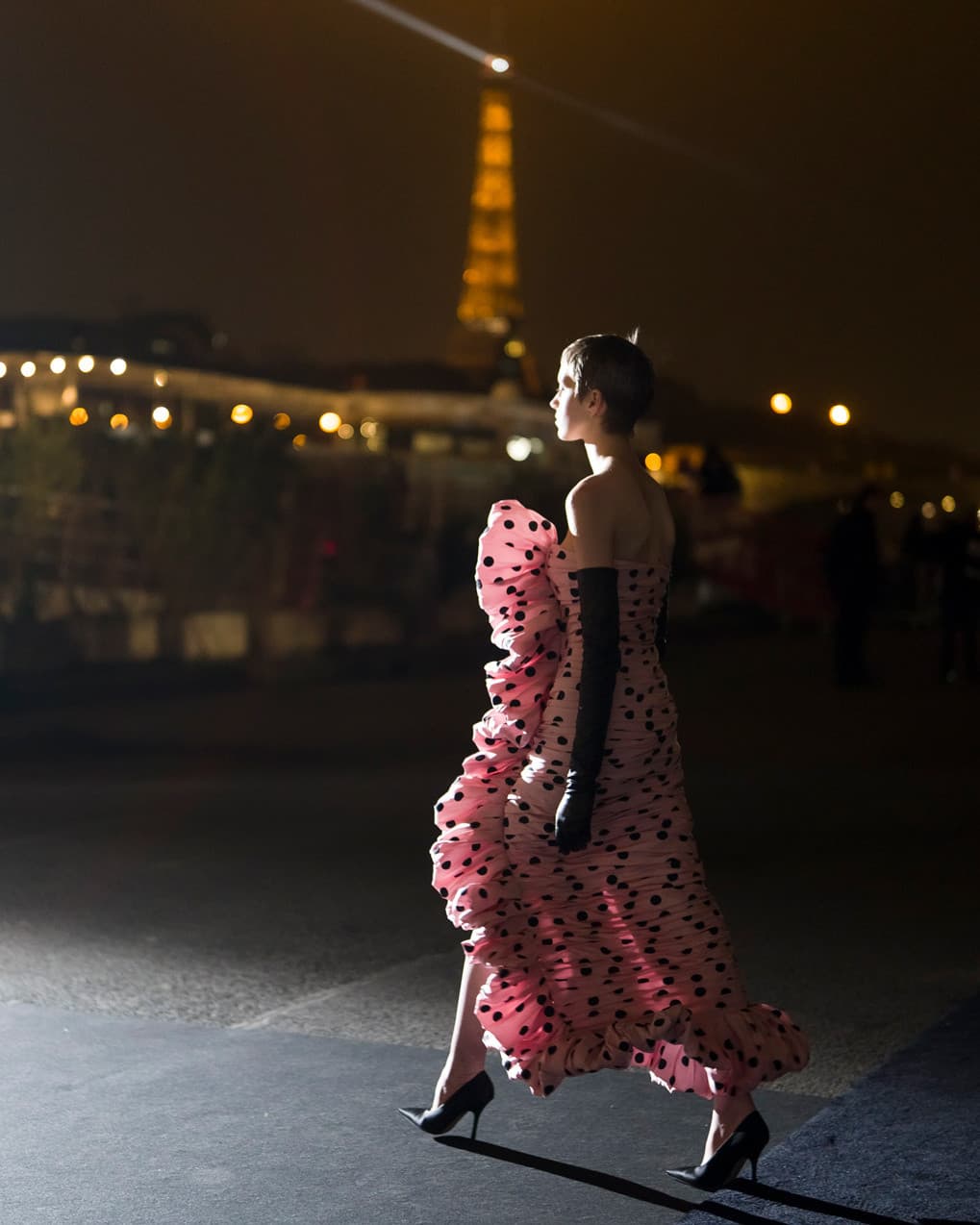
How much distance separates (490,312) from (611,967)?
152 meters

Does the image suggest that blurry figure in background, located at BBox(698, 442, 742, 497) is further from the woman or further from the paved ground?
the woman

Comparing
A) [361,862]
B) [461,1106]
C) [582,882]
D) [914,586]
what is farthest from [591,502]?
[914,586]

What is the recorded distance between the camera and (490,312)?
6107 inches

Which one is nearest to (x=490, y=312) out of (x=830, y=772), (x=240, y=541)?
(x=240, y=541)

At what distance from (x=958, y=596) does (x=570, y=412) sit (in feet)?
55.7

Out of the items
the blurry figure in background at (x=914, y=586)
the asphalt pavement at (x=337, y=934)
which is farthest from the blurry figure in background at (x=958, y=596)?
the blurry figure in background at (x=914, y=586)

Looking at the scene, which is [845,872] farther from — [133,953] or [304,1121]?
[304,1121]

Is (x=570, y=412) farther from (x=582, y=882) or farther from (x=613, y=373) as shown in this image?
(x=582, y=882)

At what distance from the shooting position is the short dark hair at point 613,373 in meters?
4.81

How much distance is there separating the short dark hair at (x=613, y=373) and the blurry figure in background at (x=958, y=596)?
16.8m

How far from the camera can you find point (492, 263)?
15200 centimetres

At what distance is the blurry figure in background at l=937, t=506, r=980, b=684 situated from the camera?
21266 millimetres

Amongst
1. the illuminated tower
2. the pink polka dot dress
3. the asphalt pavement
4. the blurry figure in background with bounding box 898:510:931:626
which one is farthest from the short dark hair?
the illuminated tower

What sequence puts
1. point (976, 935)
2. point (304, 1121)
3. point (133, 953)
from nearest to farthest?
1. point (304, 1121)
2. point (133, 953)
3. point (976, 935)
